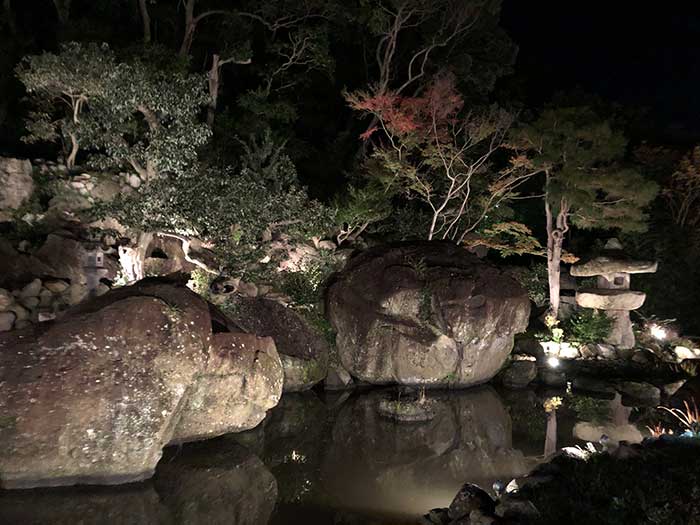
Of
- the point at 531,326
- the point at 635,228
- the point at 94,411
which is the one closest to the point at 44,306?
the point at 94,411

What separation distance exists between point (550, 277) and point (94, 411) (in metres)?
14.5

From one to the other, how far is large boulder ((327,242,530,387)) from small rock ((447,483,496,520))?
6119 millimetres

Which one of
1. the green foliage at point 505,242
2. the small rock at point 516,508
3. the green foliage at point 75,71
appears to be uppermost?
the green foliage at point 75,71

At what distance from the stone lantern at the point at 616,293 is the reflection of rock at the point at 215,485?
1264cm

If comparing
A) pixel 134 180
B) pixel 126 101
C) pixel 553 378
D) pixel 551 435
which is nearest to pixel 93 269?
pixel 134 180

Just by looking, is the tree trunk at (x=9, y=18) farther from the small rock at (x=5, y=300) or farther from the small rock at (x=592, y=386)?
the small rock at (x=592, y=386)

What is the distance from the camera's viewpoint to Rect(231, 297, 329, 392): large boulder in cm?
1197

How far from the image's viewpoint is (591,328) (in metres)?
15.9

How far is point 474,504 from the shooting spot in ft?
20.0

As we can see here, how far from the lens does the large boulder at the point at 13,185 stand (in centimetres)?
1248

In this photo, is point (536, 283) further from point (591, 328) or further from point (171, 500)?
point (171, 500)

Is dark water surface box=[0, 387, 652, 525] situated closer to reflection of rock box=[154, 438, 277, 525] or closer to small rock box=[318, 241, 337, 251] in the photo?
reflection of rock box=[154, 438, 277, 525]

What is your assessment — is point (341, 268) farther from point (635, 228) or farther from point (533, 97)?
point (533, 97)

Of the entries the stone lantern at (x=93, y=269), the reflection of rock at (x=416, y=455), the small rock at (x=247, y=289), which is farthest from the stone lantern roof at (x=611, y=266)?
the stone lantern at (x=93, y=269)
